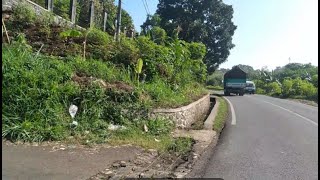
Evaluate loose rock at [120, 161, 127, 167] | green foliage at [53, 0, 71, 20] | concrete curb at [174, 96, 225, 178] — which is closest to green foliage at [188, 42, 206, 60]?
green foliage at [53, 0, 71, 20]

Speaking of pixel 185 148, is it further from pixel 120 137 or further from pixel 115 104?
pixel 115 104

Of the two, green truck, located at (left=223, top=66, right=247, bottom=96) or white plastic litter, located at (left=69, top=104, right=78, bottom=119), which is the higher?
green truck, located at (left=223, top=66, right=247, bottom=96)

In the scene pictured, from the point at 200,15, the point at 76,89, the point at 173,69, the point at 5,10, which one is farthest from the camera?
the point at 200,15

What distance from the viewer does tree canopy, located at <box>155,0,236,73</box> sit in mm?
44250

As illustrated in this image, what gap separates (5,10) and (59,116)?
6.55m

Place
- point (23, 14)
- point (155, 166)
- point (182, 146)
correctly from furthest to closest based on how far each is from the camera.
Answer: point (23, 14), point (182, 146), point (155, 166)

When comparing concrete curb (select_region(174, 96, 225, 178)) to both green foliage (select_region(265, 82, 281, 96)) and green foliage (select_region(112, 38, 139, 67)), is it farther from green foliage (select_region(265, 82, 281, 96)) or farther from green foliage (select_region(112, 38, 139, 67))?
green foliage (select_region(265, 82, 281, 96))

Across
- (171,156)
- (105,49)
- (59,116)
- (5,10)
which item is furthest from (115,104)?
(5,10)

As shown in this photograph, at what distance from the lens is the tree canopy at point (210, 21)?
4425 cm

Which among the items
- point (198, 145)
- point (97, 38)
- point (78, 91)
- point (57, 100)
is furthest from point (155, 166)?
point (97, 38)

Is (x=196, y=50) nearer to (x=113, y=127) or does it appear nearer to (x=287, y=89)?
(x=113, y=127)

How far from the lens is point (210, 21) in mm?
44688

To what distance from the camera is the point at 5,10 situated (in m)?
13.0

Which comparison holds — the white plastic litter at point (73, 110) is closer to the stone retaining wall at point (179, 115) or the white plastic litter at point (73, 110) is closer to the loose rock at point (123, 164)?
the stone retaining wall at point (179, 115)
